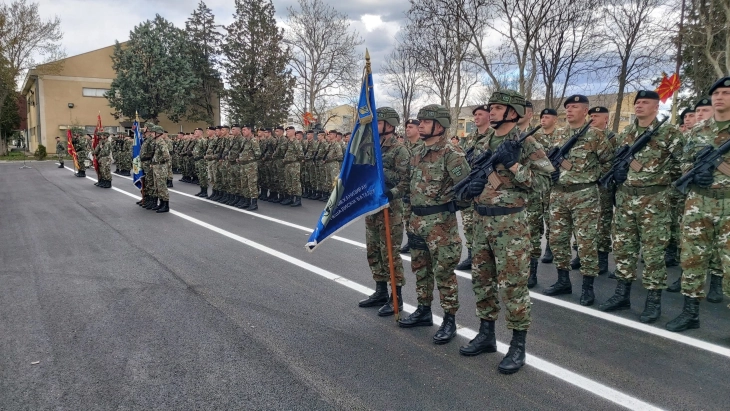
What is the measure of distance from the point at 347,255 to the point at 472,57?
21308 millimetres

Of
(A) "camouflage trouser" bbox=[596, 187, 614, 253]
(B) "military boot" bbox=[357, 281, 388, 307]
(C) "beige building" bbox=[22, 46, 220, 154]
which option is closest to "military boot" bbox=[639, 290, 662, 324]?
(A) "camouflage trouser" bbox=[596, 187, 614, 253]

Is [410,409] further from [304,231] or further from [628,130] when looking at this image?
[304,231]

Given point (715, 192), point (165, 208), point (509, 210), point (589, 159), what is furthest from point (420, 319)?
point (165, 208)

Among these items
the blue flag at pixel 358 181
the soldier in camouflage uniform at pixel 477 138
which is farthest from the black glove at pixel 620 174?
the blue flag at pixel 358 181

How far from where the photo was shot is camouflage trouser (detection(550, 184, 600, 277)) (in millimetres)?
4922

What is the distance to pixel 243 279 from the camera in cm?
567

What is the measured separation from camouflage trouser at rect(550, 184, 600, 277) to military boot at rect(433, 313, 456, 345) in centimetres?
191

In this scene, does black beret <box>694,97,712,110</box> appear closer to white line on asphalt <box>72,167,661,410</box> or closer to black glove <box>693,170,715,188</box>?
black glove <box>693,170,715,188</box>

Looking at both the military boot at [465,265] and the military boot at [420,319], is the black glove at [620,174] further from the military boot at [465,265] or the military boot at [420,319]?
the military boot at [420,319]

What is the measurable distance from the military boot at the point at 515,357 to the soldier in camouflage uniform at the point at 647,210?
1.73m

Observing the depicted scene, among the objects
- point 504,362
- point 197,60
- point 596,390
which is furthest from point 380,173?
point 197,60

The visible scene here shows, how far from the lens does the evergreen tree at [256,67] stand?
1523 inches

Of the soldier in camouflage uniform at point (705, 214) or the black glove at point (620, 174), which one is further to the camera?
the black glove at point (620, 174)

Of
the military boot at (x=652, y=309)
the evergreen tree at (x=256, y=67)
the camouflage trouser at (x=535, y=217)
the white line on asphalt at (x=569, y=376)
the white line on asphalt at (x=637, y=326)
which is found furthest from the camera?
the evergreen tree at (x=256, y=67)
